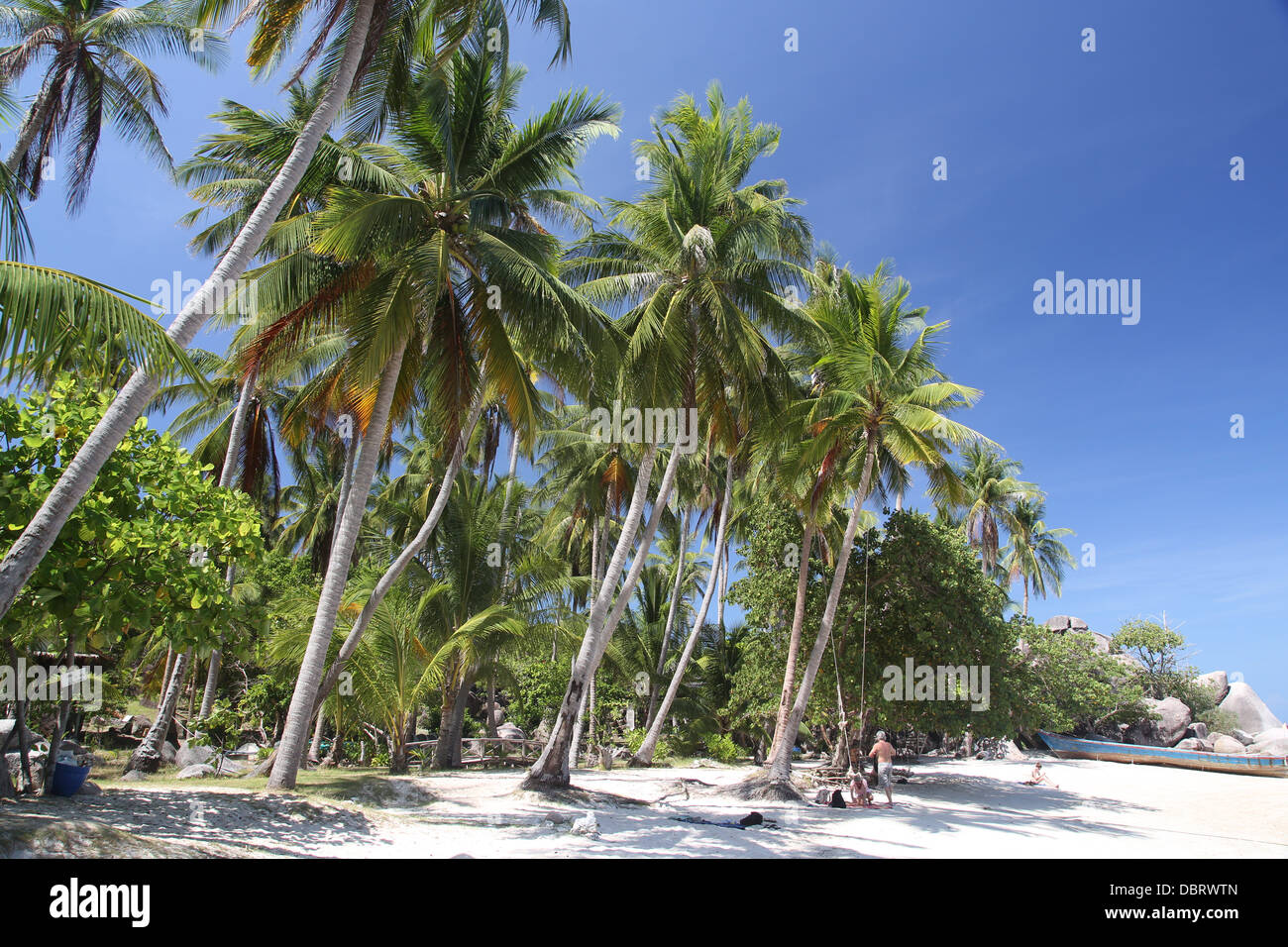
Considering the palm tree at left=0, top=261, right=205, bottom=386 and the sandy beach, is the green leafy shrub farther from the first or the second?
the palm tree at left=0, top=261, right=205, bottom=386

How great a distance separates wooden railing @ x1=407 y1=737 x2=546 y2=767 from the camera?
2144 cm

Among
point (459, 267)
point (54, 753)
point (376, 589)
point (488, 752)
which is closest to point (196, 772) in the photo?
point (376, 589)

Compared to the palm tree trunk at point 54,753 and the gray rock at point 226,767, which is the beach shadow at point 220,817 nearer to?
the palm tree trunk at point 54,753

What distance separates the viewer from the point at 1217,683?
142 feet

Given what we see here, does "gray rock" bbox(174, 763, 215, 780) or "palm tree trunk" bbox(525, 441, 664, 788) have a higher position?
"palm tree trunk" bbox(525, 441, 664, 788)

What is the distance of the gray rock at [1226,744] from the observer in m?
A: 35.3

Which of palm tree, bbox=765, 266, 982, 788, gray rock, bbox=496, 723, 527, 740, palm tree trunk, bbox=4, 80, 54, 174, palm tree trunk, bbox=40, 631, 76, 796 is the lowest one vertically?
gray rock, bbox=496, 723, 527, 740

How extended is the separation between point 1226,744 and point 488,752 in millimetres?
37567

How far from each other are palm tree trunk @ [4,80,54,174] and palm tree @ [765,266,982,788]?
50.1ft

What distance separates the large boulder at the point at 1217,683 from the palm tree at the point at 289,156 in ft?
169

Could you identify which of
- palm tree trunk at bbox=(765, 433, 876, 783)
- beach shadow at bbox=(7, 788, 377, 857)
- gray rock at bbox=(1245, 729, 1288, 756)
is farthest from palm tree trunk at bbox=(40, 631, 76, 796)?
gray rock at bbox=(1245, 729, 1288, 756)

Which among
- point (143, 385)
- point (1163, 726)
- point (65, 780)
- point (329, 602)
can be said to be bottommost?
point (1163, 726)

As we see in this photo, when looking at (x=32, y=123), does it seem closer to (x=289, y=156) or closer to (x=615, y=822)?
(x=289, y=156)
